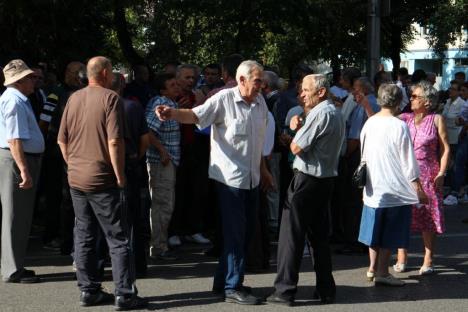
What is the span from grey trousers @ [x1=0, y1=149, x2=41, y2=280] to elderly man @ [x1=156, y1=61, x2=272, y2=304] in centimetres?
180

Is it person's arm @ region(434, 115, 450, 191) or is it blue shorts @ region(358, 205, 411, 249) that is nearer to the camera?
blue shorts @ region(358, 205, 411, 249)

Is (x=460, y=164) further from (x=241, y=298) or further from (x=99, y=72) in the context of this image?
(x=99, y=72)

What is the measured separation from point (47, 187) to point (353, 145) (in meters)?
3.36

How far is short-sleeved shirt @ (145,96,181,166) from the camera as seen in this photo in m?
8.46

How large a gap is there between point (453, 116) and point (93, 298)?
359 inches

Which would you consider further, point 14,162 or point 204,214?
point 204,214

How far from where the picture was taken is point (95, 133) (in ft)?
21.4

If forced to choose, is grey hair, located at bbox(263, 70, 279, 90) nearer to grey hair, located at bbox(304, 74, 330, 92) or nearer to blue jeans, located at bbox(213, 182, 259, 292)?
grey hair, located at bbox(304, 74, 330, 92)

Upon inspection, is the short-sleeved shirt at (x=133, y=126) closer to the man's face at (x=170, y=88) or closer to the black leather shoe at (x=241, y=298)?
the man's face at (x=170, y=88)

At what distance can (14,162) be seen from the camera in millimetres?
7410

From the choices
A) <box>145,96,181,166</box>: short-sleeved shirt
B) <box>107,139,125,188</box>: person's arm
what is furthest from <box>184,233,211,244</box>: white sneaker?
<box>107,139,125,188</box>: person's arm

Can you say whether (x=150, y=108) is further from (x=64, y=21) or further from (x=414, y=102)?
(x=64, y=21)

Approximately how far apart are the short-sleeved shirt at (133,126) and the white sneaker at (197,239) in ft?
8.23

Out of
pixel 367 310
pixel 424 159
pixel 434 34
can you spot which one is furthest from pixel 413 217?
pixel 434 34
